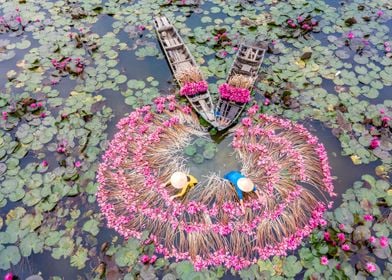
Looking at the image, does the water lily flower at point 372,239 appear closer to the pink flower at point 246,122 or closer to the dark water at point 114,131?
the dark water at point 114,131

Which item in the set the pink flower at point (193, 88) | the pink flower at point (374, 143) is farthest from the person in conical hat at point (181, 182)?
the pink flower at point (374, 143)

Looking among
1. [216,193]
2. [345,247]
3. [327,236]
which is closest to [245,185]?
[216,193]

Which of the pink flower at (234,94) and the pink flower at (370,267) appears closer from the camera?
the pink flower at (370,267)

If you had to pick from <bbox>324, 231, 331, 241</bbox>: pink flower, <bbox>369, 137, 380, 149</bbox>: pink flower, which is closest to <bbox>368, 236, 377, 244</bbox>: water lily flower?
<bbox>324, 231, 331, 241</bbox>: pink flower

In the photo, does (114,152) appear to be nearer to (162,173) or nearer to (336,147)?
(162,173)

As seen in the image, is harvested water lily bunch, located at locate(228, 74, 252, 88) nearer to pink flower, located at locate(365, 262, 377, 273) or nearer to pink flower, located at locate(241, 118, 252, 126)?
pink flower, located at locate(241, 118, 252, 126)

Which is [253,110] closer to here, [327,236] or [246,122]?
[246,122]
